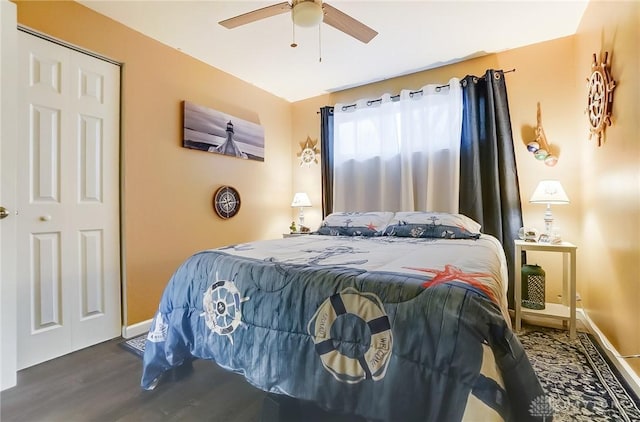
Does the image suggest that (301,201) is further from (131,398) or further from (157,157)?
(131,398)

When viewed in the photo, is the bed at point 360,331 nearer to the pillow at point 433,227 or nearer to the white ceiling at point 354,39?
the pillow at point 433,227

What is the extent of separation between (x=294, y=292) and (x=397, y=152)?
2531 millimetres

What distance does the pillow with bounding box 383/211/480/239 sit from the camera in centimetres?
250

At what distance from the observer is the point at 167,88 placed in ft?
9.02

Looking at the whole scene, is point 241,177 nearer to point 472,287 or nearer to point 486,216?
point 486,216

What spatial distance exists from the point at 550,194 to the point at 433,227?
3.05ft

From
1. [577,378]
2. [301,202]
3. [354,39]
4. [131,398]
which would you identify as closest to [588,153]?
[577,378]

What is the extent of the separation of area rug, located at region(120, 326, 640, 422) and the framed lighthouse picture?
1.83 meters

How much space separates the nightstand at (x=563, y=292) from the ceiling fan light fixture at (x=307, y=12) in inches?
88.5

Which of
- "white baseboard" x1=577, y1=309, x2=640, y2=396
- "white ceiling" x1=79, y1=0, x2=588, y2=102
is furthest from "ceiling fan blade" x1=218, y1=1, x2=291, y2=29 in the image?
"white baseboard" x1=577, y1=309, x2=640, y2=396

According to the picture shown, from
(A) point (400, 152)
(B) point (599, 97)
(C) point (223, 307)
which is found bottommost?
(C) point (223, 307)

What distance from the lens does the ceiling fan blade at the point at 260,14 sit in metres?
1.79

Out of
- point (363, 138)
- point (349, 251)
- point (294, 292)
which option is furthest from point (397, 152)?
point (294, 292)

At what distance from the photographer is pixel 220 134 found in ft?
10.5
